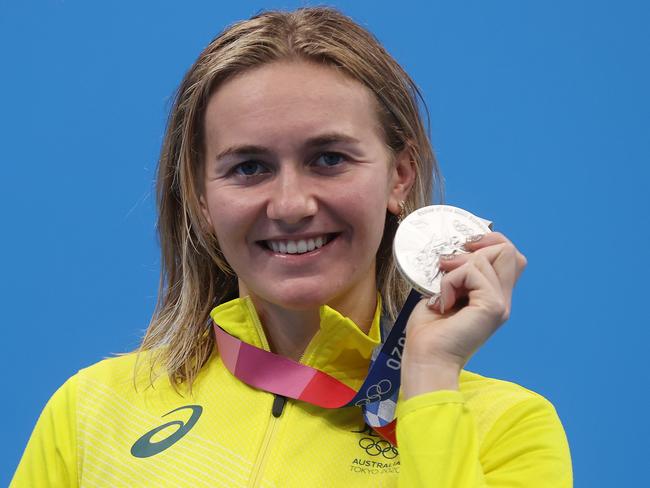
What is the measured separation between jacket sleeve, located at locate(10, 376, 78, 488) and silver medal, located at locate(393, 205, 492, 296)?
850 millimetres

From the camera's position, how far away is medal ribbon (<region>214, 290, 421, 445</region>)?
6.97 ft

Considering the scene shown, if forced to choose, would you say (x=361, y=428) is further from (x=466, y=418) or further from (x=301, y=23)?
(x=301, y=23)

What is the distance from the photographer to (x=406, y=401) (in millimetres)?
Answer: 1896

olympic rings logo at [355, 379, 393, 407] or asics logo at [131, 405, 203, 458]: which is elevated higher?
olympic rings logo at [355, 379, 393, 407]

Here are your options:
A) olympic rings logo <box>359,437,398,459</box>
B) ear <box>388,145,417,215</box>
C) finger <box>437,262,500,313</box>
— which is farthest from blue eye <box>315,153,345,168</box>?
olympic rings logo <box>359,437,398,459</box>

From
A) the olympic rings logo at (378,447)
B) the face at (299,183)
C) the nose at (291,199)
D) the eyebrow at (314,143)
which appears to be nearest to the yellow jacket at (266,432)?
the olympic rings logo at (378,447)

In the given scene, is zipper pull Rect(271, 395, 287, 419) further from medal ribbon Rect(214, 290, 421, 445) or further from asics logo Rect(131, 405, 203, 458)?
asics logo Rect(131, 405, 203, 458)

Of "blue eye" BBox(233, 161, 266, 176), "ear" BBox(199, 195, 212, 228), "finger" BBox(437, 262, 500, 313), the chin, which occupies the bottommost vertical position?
the chin

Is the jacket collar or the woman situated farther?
the jacket collar

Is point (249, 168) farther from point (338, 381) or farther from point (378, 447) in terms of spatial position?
point (378, 447)

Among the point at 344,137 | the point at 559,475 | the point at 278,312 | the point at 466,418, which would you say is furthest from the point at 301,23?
the point at 559,475

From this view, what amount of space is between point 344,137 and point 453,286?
41cm

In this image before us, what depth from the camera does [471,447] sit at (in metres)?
1.85

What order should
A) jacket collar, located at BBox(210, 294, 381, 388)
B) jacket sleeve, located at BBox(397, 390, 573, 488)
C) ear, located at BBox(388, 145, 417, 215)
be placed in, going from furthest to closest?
ear, located at BBox(388, 145, 417, 215) → jacket collar, located at BBox(210, 294, 381, 388) → jacket sleeve, located at BBox(397, 390, 573, 488)
